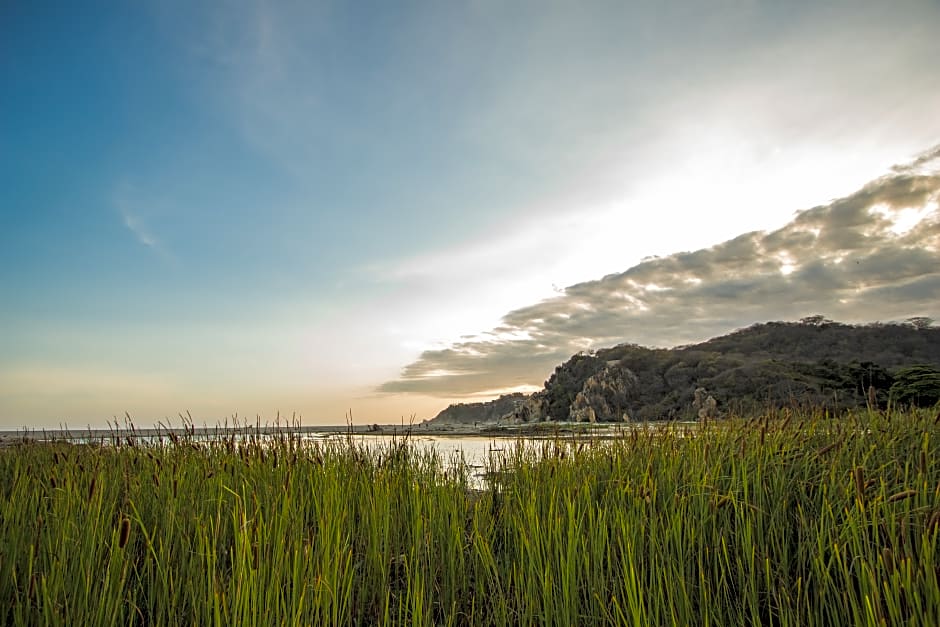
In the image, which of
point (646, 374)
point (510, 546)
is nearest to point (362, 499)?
point (510, 546)

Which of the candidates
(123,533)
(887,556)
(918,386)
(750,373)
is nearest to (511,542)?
(887,556)

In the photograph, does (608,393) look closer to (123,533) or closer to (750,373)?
(750,373)

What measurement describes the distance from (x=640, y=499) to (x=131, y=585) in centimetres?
346

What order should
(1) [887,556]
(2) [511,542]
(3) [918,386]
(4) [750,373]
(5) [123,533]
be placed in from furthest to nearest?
(4) [750,373]
(3) [918,386]
(2) [511,542]
(5) [123,533]
(1) [887,556]

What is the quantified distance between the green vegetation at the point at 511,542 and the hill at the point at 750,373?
1316 centimetres

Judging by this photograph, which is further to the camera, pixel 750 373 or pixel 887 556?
pixel 750 373

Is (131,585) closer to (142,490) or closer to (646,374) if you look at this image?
(142,490)

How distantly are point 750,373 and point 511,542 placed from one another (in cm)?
3042

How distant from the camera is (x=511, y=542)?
446 centimetres

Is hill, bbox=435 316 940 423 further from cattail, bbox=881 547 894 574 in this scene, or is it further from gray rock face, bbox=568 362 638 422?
cattail, bbox=881 547 894 574

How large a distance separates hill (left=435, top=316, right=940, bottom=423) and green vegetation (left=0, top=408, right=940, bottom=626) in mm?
13165

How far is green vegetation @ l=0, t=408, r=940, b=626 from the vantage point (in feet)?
9.21

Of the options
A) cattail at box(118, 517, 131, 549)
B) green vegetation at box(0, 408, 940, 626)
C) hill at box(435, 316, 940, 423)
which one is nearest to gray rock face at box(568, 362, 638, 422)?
hill at box(435, 316, 940, 423)

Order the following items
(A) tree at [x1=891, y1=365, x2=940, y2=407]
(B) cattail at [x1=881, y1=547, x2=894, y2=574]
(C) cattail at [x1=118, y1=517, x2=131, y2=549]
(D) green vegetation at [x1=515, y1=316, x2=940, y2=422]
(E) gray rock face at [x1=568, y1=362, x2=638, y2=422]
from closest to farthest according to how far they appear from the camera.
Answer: (B) cattail at [x1=881, y1=547, x2=894, y2=574], (C) cattail at [x1=118, y1=517, x2=131, y2=549], (A) tree at [x1=891, y1=365, x2=940, y2=407], (D) green vegetation at [x1=515, y1=316, x2=940, y2=422], (E) gray rock face at [x1=568, y1=362, x2=638, y2=422]
